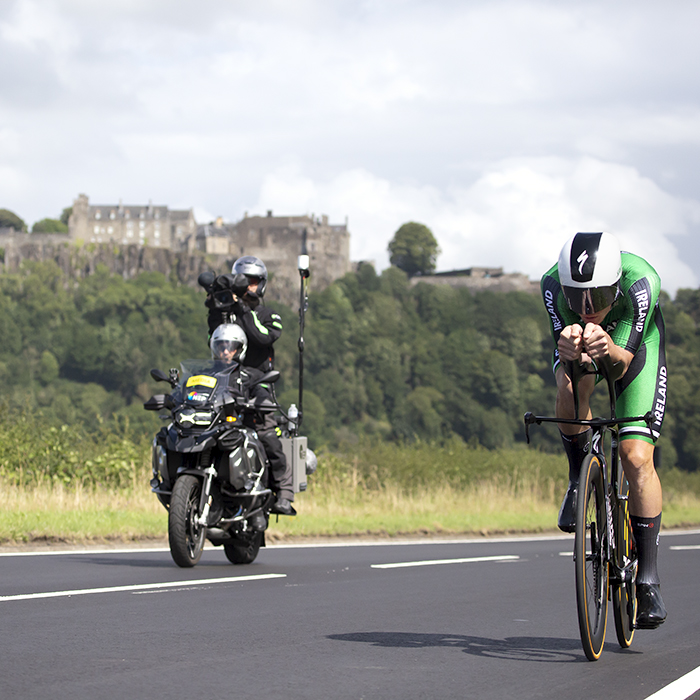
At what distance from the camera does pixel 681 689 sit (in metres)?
4.39

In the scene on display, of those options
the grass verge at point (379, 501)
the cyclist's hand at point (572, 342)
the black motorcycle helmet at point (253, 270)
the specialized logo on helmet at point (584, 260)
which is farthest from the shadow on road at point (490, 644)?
the grass verge at point (379, 501)

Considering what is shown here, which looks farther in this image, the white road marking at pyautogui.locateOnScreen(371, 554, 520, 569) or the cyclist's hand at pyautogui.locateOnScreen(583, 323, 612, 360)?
the white road marking at pyautogui.locateOnScreen(371, 554, 520, 569)

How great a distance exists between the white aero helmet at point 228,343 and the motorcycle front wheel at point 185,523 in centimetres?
112

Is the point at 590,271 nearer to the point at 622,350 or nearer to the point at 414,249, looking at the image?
the point at 622,350

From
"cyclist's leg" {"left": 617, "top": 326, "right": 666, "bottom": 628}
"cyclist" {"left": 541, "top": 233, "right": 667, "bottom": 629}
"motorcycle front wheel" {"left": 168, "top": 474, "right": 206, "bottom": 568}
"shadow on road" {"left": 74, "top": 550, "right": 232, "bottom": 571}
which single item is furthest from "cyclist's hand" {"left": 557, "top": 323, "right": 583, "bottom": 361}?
"shadow on road" {"left": 74, "top": 550, "right": 232, "bottom": 571}

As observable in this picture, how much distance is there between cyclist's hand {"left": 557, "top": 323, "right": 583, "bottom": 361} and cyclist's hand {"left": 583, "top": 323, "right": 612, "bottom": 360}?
0.09 ft

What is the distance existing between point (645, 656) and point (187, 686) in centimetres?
208

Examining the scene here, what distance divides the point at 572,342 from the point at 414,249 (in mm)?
184080

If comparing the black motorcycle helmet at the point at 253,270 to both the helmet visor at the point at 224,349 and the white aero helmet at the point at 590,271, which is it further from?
the white aero helmet at the point at 590,271

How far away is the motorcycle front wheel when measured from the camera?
7.74m

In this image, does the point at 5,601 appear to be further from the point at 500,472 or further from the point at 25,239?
the point at 25,239

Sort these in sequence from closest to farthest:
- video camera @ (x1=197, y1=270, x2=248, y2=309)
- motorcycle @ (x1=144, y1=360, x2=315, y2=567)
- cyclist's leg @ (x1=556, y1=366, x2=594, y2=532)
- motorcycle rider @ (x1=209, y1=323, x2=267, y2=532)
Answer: cyclist's leg @ (x1=556, y1=366, x2=594, y2=532)
motorcycle @ (x1=144, y1=360, x2=315, y2=567)
motorcycle rider @ (x1=209, y1=323, x2=267, y2=532)
video camera @ (x1=197, y1=270, x2=248, y2=309)

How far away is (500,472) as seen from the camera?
68.0ft

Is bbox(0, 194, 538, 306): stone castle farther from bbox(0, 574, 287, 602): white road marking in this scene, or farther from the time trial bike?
the time trial bike
